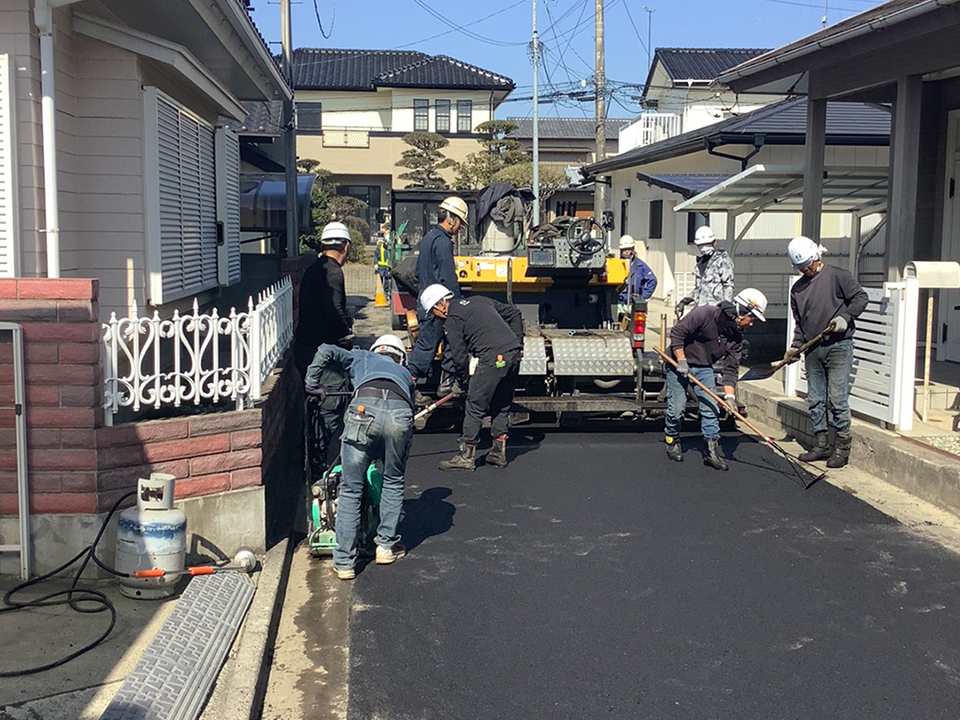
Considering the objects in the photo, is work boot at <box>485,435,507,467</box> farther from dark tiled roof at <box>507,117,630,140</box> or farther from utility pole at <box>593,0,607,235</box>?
dark tiled roof at <box>507,117,630,140</box>

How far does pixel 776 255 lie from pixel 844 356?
10.4 m

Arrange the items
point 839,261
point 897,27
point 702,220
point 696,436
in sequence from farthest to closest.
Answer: point 702,220 → point 839,261 → point 696,436 → point 897,27

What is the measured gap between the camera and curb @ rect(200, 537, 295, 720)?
4.28 m

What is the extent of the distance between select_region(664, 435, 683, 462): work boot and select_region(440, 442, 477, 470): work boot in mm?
1723

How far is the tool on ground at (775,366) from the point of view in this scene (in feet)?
27.3

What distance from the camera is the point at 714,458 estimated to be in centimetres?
870

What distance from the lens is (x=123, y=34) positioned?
7.27 m

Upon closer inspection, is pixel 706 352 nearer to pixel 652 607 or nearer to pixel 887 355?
pixel 887 355

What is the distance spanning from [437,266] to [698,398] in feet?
8.56

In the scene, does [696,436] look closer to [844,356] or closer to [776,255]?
[844,356]

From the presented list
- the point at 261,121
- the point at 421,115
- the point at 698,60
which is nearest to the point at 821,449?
the point at 261,121

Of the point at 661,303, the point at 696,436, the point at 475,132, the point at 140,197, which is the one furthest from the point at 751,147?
the point at 475,132

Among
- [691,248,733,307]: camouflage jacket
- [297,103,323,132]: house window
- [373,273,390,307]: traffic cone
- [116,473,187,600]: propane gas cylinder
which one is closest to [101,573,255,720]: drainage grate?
[116,473,187,600]: propane gas cylinder

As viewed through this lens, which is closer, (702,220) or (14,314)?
(14,314)
